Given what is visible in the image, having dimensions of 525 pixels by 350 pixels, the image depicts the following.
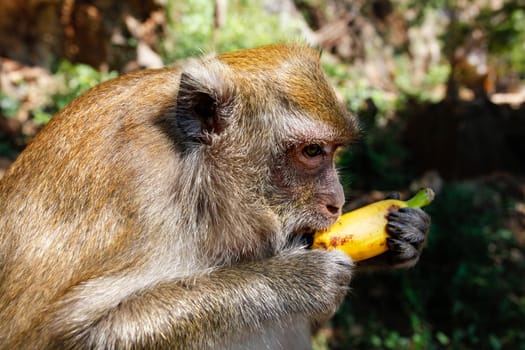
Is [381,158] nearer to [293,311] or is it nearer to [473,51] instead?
[293,311]

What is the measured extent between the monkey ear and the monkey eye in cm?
48

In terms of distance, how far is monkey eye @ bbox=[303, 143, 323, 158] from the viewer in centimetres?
321

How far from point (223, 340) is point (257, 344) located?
38 centimetres

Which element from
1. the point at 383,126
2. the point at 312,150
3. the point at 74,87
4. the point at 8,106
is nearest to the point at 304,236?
the point at 312,150

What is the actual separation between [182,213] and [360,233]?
3.58 feet

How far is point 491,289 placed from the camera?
Result: 7.10 meters

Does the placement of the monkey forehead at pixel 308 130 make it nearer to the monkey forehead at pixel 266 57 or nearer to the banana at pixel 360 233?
the monkey forehead at pixel 266 57

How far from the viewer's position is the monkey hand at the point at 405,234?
3.59 m

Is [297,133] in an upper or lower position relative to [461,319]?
upper

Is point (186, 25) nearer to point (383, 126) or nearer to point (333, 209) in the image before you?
point (383, 126)

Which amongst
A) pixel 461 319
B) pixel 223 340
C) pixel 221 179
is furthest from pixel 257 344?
pixel 461 319

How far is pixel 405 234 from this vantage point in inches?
142

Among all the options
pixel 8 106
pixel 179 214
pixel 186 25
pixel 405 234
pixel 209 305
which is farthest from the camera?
pixel 186 25

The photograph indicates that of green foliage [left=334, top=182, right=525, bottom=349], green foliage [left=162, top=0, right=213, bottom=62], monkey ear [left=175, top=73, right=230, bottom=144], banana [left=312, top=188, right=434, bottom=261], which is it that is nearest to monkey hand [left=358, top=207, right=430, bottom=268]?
banana [left=312, top=188, right=434, bottom=261]
